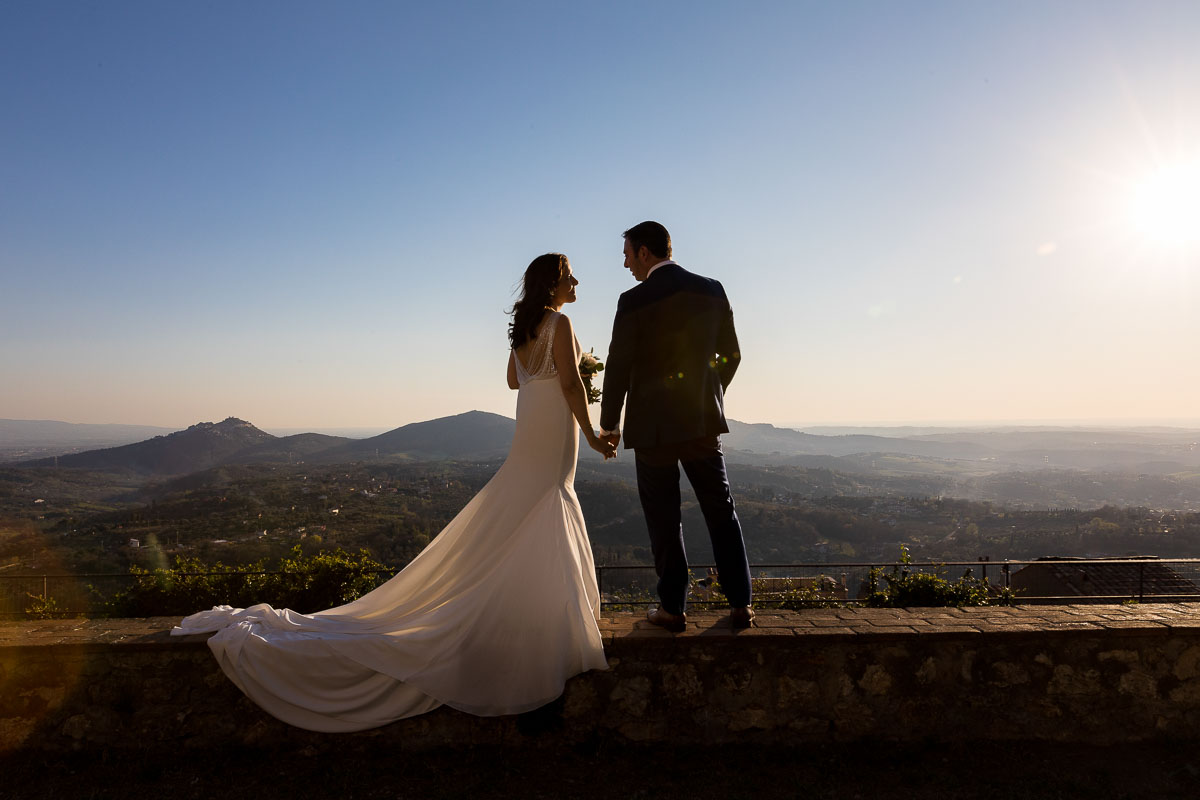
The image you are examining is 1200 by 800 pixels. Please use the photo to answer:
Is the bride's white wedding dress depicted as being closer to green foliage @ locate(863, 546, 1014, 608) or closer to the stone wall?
the stone wall

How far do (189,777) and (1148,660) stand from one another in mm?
4739

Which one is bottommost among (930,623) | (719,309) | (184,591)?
(184,591)

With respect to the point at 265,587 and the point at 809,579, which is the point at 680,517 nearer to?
the point at 265,587

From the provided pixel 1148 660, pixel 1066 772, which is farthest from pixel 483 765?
pixel 1148 660

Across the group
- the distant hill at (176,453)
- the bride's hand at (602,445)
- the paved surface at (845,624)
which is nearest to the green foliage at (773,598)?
the paved surface at (845,624)

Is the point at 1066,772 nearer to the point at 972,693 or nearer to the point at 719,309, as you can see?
the point at 972,693

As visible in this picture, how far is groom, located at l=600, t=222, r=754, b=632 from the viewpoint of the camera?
3305 mm

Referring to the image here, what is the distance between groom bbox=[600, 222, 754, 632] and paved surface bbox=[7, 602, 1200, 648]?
185 mm

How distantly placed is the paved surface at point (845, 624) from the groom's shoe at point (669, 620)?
4 cm

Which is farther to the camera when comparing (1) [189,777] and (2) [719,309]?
(2) [719,309]

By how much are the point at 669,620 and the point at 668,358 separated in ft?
4.44

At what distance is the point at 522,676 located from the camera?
3053mm

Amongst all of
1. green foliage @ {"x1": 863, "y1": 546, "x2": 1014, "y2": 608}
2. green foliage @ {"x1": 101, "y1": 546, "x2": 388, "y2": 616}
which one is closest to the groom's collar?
green foliage @ {"x1": 863, "y1": 546, "x2": 1014, "y2": 608}

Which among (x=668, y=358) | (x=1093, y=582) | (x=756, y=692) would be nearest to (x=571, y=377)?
(x=668, y=358)
